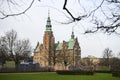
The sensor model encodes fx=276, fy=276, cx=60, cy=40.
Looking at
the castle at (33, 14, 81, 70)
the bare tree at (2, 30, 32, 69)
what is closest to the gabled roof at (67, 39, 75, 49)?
the castle at (33, 14, 81, 70)

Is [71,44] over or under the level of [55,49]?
over

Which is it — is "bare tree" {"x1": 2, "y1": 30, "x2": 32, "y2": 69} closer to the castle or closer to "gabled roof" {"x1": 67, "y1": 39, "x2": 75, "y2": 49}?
the castle

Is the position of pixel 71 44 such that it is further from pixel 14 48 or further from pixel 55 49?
pixel 14 48

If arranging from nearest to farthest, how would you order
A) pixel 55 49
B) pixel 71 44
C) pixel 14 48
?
pixel 14 48 < pixel 55 49 < pixel 71 44

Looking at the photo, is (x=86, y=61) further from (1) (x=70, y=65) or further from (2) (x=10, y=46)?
(2) (x=10, y=46)

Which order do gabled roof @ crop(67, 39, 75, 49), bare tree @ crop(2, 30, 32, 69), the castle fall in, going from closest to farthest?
bare tree @ crop(2, 30, 32, 69)
the castle
gabled roof @ crop(67, 39, 75, 49)

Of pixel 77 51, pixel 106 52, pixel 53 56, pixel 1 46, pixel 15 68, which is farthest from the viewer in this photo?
pixel 77 51

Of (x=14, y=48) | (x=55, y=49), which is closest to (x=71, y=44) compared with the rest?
(x=55, y=49)

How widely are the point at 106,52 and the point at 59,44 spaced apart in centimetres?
3745

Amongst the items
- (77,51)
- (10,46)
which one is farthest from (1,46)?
(77,51)

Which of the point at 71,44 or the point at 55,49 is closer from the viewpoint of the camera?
the point at 55,49

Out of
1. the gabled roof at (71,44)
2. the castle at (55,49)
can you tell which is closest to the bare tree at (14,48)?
the castle at (55,49)

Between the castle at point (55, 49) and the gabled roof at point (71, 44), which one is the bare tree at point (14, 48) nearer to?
the castle at point (55, 49)

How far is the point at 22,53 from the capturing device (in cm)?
6994
